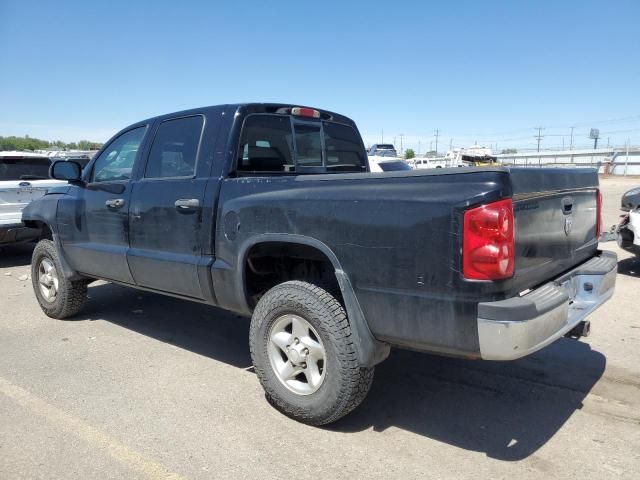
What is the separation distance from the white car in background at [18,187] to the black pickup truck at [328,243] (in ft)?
13.0

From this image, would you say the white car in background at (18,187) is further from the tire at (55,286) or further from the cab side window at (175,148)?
the cab side window at (175,148)

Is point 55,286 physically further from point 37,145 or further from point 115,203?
point 37,145

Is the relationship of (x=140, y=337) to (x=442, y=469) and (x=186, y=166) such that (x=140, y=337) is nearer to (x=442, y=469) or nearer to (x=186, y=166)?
(x=186, y=166)

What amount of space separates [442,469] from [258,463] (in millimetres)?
986

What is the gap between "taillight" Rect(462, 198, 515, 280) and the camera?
2.48 meters

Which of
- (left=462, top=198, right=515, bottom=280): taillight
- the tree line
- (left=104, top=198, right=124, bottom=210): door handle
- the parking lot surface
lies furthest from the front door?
the tree line

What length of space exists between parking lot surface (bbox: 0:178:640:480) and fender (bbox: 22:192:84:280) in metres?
0.63

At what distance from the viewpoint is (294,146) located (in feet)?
13.9

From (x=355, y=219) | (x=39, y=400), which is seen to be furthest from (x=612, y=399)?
(x=39, y=400)

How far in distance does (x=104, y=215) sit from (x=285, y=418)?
2.55m

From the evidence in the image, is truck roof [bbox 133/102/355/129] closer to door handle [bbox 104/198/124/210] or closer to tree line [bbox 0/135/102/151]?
door handle [bbox 104/198/124/210]

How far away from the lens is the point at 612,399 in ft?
11.7

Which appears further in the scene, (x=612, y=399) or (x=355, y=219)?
(x=612, y=399)

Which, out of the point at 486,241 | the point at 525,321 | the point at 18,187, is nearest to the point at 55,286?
the point at 18,187
